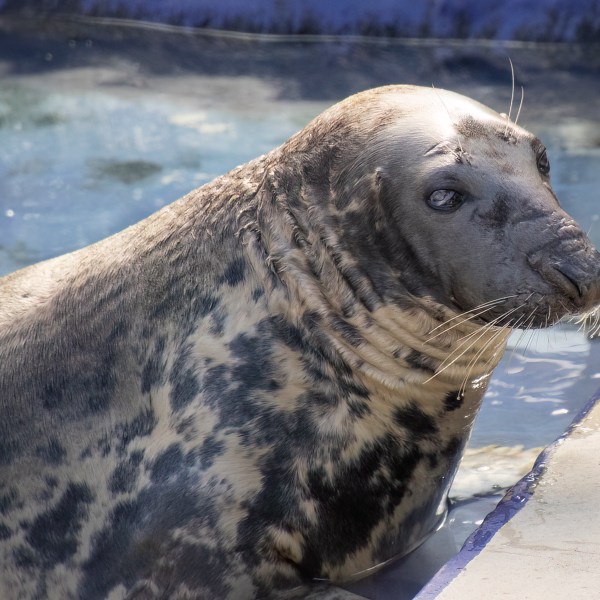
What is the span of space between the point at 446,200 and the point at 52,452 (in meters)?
1.36

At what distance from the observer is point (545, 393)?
4.87 meters

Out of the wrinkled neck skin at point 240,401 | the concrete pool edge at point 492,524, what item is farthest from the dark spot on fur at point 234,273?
the concrete pool edge at point 492,524

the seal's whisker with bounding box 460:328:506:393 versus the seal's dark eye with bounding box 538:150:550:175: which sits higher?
the seal's dark eye with bounding box 538:150:550:175

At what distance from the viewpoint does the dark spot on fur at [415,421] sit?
3.52 metres

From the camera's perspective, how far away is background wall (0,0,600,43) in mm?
8508

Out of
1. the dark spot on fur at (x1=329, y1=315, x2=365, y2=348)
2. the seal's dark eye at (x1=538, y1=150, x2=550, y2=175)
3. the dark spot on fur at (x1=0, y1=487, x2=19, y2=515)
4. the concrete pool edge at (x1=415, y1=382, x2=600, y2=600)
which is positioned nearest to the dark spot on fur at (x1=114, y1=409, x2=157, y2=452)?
the dark spot on fur at (x1=0, y1=487, x2=19, y2=515)

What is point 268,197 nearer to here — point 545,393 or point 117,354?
point 117,354

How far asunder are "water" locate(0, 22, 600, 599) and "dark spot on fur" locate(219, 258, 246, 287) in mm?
1835

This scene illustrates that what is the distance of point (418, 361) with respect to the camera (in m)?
3.46

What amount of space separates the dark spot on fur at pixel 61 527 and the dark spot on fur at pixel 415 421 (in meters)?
0.91

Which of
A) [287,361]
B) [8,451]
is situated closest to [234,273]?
[287,361]

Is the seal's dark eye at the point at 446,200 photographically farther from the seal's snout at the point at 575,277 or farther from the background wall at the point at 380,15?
the background wall at the point at 380,15

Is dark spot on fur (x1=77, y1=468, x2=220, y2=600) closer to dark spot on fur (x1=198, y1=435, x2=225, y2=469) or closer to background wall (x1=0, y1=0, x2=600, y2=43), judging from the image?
dark spot on fur (x1=198, y1=435, x2=225, y2=469)

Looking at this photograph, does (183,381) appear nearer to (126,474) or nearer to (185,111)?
(126,474)
